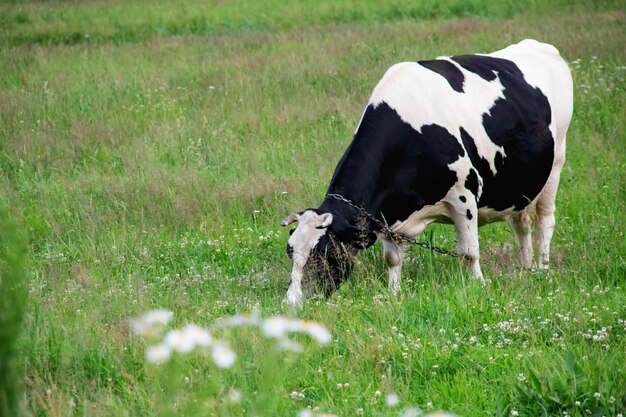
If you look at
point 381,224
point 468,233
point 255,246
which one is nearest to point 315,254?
point 381,224

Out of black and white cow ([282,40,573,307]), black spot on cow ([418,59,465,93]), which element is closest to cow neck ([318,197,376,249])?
black and white cow ([282,40,573,307])

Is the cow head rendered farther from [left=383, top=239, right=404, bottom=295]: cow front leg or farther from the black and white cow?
[left=383, top=239, right=404, bottom=295]: cow front leg

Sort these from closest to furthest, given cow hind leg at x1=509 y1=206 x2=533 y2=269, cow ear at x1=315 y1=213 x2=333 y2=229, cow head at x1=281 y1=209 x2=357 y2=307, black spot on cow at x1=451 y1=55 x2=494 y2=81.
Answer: cow head at x1=281 y1=209 x2=357 y2=307, cow ear at x1=315 y1=213 x2=333 y2=229, black spot on cow at x1=451 y1=55 x2=494 y2=81, cow hind leg at x1=509 y1=206 x2=533 y2=269

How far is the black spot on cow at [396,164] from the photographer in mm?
7000

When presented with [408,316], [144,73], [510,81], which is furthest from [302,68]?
[408,316]

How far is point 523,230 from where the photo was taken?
328 inches

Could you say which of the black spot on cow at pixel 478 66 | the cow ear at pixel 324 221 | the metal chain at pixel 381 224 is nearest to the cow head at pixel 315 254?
the cow ear at pixel 324 221

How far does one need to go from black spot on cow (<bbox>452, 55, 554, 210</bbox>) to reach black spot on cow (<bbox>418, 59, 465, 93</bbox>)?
0.17 meters

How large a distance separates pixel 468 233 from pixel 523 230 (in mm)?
1223

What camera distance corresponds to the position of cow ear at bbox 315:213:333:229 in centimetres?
648

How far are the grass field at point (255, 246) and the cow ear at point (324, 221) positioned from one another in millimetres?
530

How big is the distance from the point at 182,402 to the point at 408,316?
6.49 feet

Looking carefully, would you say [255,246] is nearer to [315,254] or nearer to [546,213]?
[315,254]

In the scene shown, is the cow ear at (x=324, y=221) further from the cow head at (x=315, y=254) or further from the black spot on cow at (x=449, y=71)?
the black spot on cow at (x=449, y=71)
